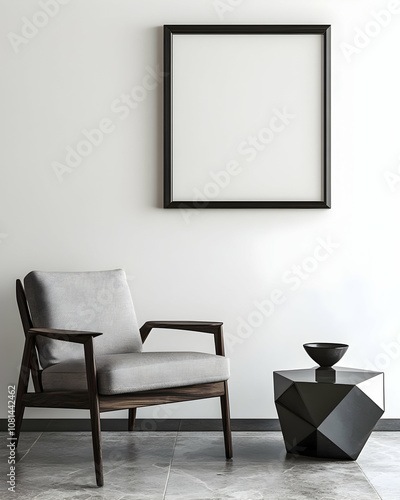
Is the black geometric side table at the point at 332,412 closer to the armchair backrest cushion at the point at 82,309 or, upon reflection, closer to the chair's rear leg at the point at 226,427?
the chair's rear leg at the point at 226,427

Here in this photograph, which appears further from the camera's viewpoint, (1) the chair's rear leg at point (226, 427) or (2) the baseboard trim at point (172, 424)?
(2) the baseboard trim at point (172, 424)

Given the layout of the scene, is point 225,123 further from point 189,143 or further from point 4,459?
point 4,459

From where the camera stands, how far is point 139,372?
8.86ft

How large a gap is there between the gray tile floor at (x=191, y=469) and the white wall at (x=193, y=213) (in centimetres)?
33

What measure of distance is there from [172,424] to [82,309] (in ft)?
2.63

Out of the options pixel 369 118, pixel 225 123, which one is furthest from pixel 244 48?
pixel 369 118

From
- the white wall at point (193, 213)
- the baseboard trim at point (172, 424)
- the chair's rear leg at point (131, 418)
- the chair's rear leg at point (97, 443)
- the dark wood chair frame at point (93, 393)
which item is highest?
the white wall at point (193, 213)

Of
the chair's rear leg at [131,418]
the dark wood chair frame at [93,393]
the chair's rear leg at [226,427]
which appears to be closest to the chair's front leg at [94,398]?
the dark wood chair frame at [93,393]

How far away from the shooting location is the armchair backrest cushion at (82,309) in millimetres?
3068

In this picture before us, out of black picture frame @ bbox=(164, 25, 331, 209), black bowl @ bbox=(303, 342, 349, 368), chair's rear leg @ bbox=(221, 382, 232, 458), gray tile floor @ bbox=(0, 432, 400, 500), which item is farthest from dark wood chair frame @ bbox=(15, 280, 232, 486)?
black picture frame @ bbox=(164, 25, 331, 209)

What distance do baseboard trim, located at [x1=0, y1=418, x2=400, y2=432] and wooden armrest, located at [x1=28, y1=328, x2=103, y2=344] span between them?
2.52ft

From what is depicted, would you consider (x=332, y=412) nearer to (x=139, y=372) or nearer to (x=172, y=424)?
(x=139, y=372)

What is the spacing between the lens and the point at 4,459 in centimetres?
299

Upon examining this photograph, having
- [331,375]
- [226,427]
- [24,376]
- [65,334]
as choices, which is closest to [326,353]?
[331,375]
